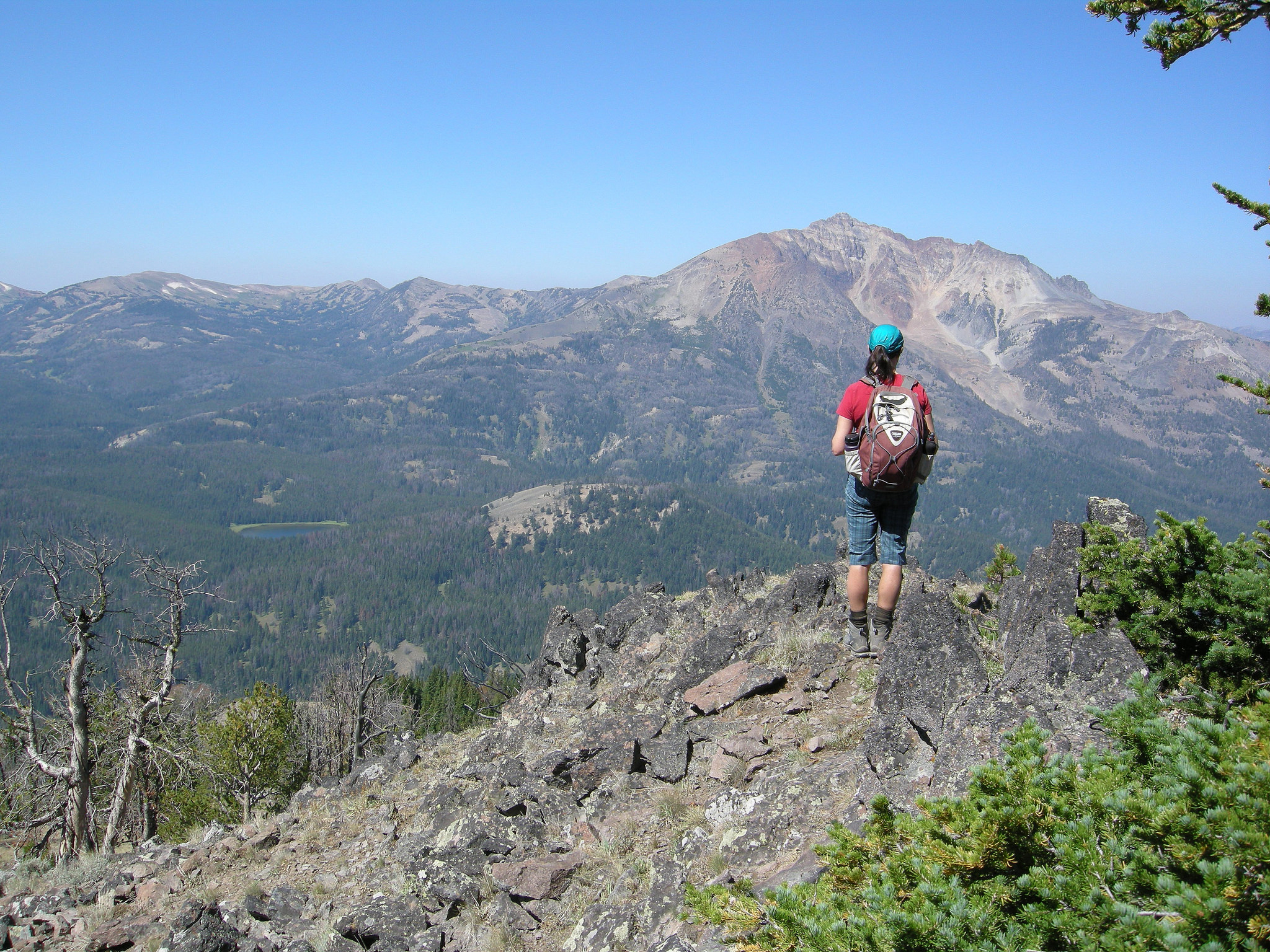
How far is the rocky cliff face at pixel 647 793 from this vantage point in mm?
6559

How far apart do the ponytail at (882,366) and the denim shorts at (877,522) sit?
1.24 metres

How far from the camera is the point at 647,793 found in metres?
8.99

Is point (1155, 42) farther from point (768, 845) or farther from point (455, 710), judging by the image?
point (455, 710)

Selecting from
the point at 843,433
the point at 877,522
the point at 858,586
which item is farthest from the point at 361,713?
the point at 843,433

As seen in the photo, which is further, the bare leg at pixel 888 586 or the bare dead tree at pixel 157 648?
the bare dead tree at pixel 157 648

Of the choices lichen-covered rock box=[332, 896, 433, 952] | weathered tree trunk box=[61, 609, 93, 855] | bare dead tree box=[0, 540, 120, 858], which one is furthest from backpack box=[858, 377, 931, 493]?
weathered tree trunk box=[61, 609, 93, 855]

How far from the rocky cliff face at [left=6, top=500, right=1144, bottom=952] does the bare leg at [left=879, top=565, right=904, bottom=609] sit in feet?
0.99

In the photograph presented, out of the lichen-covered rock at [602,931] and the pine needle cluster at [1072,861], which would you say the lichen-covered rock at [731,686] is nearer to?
the lichen-covered rock at [602,931]

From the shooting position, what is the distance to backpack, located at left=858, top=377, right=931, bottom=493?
7172mm

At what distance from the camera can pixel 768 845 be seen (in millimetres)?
6738

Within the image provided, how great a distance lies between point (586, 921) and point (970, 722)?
13.6 ft

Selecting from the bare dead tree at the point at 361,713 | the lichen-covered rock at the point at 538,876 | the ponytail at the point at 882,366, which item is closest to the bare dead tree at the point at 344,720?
the bare dead tree at the point at 361,713

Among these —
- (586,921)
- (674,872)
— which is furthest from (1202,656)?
(586,921)

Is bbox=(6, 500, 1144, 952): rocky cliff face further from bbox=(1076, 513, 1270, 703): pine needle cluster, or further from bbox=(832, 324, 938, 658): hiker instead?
bbox=(832, 324, 938, 658): hiker
